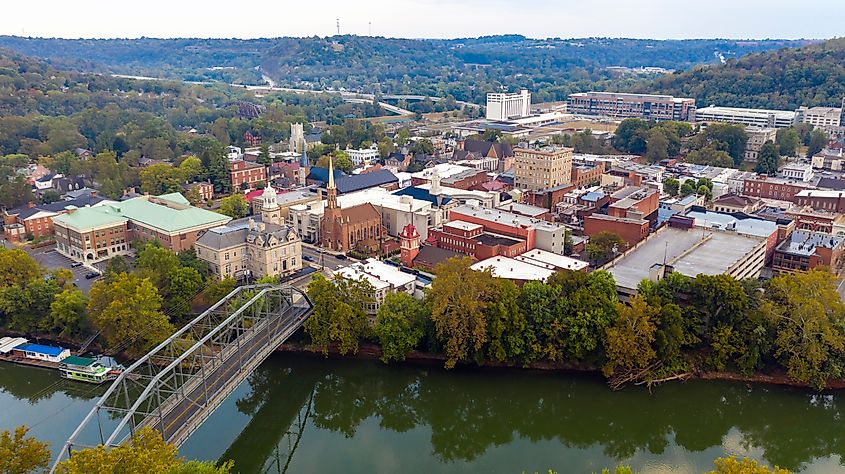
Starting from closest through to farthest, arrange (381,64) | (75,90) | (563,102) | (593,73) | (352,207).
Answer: (352,207), (75,90), (563,102), (593,73), (381,64)

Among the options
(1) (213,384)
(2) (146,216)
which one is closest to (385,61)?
(2) (146,216)

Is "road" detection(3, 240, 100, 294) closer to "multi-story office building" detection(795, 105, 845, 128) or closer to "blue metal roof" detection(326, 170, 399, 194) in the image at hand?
"blue metal roof" detection(326, 170, 399, 194)

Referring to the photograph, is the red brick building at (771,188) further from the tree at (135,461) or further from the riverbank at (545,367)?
the tree at (135,461)

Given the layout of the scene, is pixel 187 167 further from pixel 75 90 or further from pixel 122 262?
pixel 75 90

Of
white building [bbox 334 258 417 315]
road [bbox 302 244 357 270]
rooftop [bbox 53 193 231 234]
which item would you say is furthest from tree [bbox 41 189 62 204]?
white building [bbox 334 258 417 315]

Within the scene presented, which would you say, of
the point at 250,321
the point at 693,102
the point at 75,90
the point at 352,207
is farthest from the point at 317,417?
the point at 75,90
